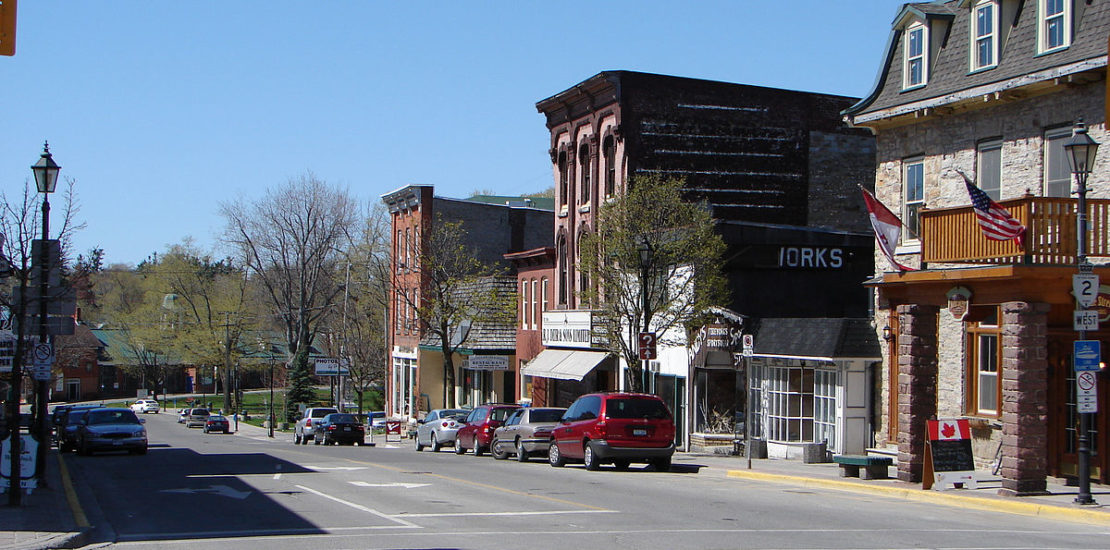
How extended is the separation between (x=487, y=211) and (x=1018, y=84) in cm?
4073

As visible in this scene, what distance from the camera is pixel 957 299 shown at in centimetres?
1884

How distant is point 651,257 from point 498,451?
7.20 meters

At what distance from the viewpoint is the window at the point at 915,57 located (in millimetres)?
24359

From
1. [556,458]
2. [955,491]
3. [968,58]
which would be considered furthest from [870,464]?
[556,458]

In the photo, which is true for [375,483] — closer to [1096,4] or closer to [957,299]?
[957,299]

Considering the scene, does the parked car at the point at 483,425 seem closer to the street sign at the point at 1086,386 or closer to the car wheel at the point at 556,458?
the car wheel at the point at 556,458

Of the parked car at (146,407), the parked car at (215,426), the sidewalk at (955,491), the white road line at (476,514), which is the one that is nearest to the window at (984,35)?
the sidewalk at (955,491)

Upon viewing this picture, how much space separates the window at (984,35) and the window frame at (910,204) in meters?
2.43

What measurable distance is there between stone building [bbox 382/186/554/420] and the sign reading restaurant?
816cm

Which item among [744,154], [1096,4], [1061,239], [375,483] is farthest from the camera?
[744,154]

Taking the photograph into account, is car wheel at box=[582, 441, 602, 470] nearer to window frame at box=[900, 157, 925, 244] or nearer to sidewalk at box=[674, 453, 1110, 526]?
sidewalk at box=[674, 453, 1110, 526]

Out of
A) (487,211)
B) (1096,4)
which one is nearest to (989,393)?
(1096,4)

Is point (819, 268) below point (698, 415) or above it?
above

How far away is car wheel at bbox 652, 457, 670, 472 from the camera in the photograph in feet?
84.5
